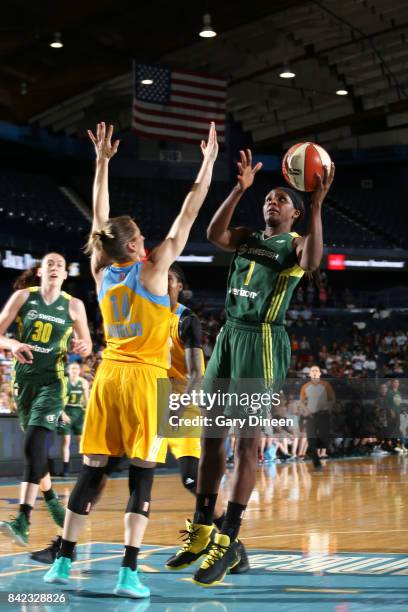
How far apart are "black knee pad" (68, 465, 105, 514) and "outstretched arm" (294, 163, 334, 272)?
5.51 ft

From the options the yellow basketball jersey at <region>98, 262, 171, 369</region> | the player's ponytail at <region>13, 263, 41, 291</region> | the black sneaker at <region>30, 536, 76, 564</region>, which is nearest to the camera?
the yellow basketball jersey at <region>98, 262, 171, 369</region>

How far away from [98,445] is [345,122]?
88.7 ft

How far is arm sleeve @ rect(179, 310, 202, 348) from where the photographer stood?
6.51 m

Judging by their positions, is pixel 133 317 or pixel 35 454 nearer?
pixel 133 317

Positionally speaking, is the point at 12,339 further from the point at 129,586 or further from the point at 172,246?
the point at 129,586

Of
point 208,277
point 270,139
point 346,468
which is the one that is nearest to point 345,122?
point 270,139

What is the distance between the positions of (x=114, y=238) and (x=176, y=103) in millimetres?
18992

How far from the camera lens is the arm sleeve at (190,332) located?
6.51m

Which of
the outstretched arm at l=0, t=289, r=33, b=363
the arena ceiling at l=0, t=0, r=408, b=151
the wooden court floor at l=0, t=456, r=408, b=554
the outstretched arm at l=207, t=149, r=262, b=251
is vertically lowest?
the wooden court floor at l=0, t=456, r=408, b=554

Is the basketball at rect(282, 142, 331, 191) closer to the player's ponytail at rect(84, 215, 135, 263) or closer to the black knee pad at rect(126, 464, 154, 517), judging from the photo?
the player's ponytail at rect(84, 215, 135, 263)

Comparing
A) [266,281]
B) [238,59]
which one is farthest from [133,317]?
[238,59]

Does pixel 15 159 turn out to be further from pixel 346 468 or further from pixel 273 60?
pixel 346 468

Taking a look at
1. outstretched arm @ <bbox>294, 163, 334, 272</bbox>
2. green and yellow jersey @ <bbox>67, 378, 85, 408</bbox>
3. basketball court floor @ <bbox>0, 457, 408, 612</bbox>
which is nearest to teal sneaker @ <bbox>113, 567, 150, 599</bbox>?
basketball court floor @ <bbox>0, 457, 408, 612</bbox>

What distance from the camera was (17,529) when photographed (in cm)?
604
